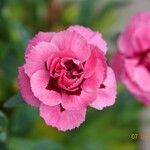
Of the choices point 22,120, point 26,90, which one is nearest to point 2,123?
point 26,90

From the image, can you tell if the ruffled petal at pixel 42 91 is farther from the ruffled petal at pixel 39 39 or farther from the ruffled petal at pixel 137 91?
the ruffled petal at pixel 137 91

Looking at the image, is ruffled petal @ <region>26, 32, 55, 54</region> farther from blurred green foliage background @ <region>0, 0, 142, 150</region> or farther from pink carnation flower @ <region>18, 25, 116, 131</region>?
blurred green foliage background @ <region>0, 0, 142, 150</region>

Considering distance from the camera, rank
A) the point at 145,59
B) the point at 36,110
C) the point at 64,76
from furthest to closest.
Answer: the point at 36,110 < the point at 145,59 < the point at 64,76

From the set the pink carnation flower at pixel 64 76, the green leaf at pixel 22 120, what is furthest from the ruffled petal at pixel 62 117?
the green leaf at pixel 22 120

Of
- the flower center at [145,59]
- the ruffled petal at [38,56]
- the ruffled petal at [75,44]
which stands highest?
the flower center at [145,59]

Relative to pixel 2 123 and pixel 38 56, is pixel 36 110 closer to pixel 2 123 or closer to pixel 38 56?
pixel 2 123

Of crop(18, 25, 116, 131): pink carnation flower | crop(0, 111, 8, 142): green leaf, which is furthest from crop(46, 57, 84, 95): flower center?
crop(0, 111, 8, 142): green leaf

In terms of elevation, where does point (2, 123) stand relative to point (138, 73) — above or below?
below
